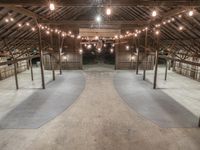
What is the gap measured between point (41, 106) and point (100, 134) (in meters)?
3.86

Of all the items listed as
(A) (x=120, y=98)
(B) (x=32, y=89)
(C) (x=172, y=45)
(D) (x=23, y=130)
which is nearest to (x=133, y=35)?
(C) (x=172, y=45)

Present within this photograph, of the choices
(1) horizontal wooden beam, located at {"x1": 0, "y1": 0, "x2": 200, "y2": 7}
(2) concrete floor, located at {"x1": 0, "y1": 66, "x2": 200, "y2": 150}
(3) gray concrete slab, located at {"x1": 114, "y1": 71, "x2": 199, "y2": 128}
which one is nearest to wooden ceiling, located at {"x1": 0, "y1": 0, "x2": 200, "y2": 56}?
(1) horizontal wooden beam, located at {"x1": 0, "y1": 0, "x2": 200, "y2": 7}

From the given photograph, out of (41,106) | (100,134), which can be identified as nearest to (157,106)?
(100,134)

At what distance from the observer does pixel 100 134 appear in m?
5.58

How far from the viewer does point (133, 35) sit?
17234 mm

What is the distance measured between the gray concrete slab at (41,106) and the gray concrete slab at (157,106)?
3235 millimetres

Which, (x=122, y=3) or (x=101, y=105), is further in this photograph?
(x=101, y=105)

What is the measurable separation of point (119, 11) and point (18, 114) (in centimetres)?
1323

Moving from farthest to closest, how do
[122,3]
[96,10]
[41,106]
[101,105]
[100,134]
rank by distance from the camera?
1. [96,10]
2. [101,105]
3. [41,106]
4. [122,3]
5. [100,134]

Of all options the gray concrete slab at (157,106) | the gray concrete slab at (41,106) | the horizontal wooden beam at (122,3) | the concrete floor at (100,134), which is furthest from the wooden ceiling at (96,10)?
the concrete floor at (100,134)

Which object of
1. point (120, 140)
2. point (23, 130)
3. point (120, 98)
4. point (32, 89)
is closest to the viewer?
point (120, 140)

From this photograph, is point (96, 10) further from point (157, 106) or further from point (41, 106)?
point (157, 106)

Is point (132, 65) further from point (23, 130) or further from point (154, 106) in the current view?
point (23, 130)

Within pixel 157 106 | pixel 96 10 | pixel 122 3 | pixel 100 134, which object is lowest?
pixel 100 134
